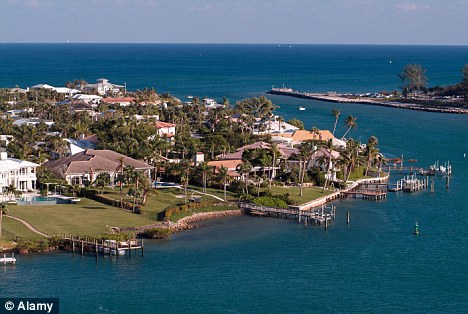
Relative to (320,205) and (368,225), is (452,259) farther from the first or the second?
(320,205)

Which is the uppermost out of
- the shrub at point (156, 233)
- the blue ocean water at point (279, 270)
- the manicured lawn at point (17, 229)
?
the manicured lawn at point (17, 229)

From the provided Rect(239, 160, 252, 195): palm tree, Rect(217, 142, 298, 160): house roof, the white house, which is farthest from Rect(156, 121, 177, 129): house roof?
the white house

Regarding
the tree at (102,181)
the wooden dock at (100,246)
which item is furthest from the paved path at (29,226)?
the tree at (102,181)

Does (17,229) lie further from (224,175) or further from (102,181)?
(224,175)

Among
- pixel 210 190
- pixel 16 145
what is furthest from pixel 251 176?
pixel 16 145

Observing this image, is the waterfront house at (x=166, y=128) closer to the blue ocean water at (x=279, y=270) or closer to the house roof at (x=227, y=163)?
the house roof at (x=227, y=163)

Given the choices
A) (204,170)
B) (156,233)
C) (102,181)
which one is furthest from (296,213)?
(102,181)
